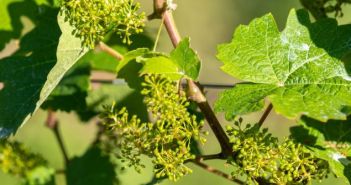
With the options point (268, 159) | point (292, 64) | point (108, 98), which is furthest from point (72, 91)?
point (268, 159)

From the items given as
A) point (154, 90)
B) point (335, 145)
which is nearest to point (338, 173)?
point (335, 145)

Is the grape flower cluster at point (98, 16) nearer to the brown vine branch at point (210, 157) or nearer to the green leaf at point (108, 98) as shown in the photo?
the brown vine branch at point (210, 157)

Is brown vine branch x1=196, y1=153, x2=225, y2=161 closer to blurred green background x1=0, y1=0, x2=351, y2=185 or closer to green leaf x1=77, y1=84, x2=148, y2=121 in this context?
green leaf x1=77, y1=84, x2=148, y2=121

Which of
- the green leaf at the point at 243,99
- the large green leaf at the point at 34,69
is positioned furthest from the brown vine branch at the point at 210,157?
the large green leaf at the point at 34,69

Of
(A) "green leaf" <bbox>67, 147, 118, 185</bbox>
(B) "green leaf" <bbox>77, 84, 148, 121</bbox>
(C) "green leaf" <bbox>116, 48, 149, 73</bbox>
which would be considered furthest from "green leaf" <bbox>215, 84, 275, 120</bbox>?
(A) "green leaf" <bbox>67, 147, 118, 185</bbox>

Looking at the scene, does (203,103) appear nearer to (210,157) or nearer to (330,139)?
(210,157)
